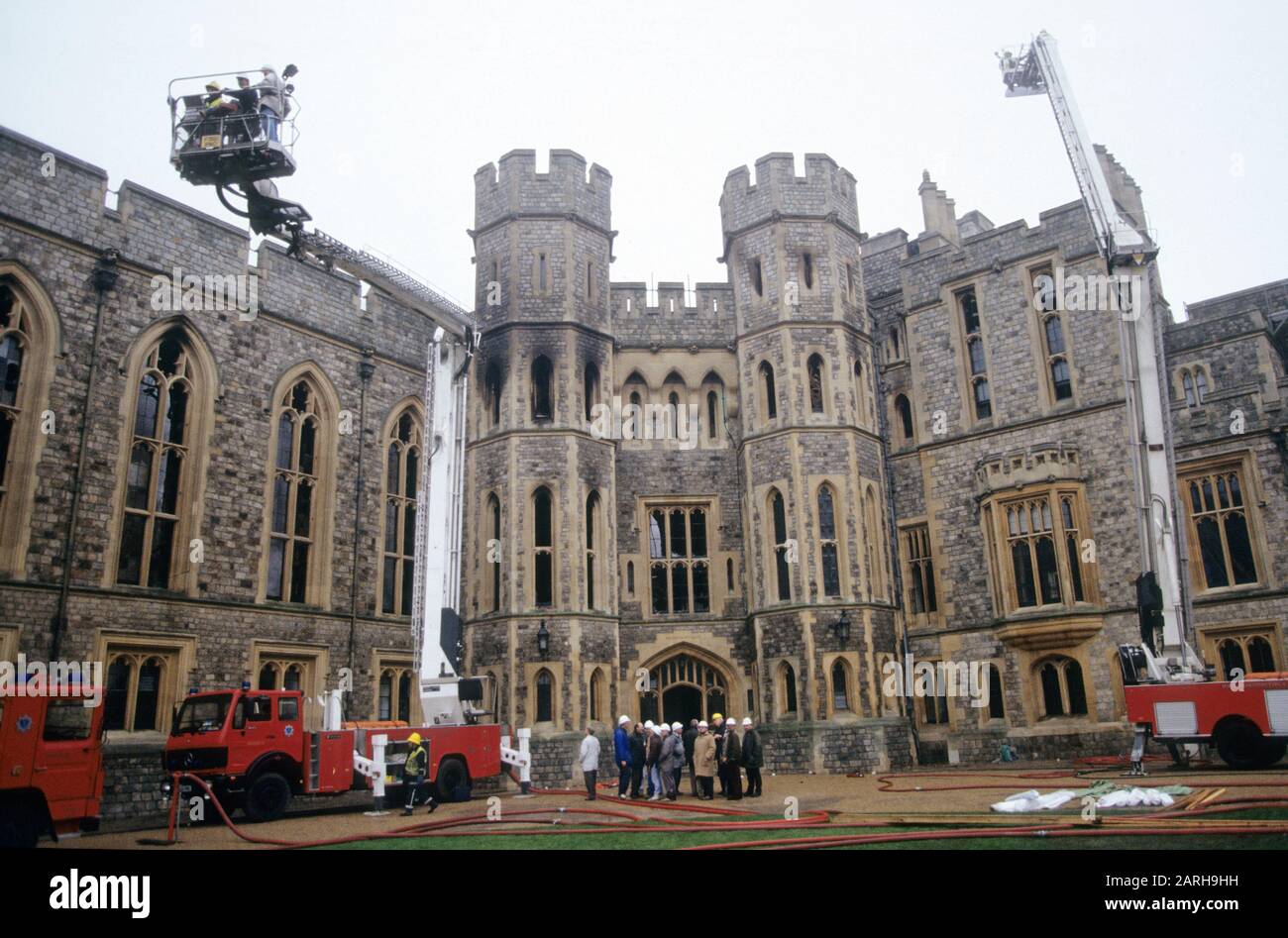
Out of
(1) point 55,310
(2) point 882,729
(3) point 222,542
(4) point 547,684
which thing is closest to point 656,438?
(4) point 547,684

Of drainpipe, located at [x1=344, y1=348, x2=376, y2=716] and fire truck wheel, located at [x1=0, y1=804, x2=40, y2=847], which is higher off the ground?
drainpipe, located at [x1=344, y1=348, x2=376, y2=716]

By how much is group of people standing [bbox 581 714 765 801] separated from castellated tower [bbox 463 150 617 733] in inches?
163

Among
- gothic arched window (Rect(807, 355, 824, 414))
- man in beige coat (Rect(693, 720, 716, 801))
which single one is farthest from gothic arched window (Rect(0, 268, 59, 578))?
gothic arched window (Rect(807, 355, 824, 414))

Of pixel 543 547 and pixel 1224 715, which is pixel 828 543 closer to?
pixel 543 547

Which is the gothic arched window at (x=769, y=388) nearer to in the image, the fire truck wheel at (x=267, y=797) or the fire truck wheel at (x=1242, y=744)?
the fire truck wheel at (x=1242, y=744)

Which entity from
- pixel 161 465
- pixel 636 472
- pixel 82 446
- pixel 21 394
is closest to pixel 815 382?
pixel 636 472

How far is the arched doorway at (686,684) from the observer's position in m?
22.3

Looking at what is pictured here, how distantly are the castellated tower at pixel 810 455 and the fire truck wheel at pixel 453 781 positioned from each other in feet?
23.7

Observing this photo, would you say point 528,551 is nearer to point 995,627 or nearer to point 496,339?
point 496,339

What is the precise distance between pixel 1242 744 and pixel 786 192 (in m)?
15.1

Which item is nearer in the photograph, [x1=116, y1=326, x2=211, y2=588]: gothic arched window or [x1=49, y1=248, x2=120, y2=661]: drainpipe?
[x1=49, y1=248, x2=120, y2=661]: drainpipe

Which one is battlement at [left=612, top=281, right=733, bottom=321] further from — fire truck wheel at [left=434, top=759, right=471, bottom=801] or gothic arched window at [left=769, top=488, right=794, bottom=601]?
fire truck wheel at [left=434, top=759, right=471, bottom=801]

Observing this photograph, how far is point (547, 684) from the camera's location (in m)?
20.7

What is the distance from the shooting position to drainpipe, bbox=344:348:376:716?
20031mm
